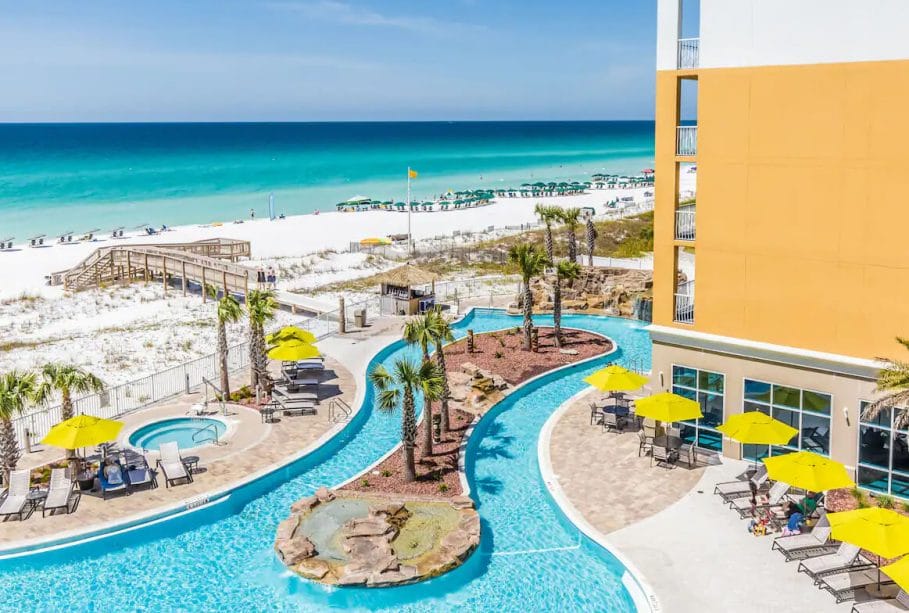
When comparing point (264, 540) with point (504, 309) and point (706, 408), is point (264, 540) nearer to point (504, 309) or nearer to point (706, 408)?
point (706, 408)

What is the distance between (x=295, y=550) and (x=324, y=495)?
2.58 m

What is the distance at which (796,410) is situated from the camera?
20438mm

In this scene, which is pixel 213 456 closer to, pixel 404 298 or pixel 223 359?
pixel 223 359

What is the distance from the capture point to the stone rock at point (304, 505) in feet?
62.5

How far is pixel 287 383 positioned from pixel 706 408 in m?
14.2

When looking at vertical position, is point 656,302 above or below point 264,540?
above

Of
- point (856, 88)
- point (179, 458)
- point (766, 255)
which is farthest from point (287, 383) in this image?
point (856, 88)

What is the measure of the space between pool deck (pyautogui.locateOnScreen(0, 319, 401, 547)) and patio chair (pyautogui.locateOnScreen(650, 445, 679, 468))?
370 inches

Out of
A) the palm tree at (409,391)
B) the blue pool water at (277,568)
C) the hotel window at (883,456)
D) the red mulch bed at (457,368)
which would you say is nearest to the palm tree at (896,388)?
the hotel window at (883,456)

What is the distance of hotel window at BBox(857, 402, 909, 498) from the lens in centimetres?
1891

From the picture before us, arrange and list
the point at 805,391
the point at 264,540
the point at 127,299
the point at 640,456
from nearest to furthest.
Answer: the point at 264,540 → the point at 805,391 → the point at 640,456 → the point at 127,299

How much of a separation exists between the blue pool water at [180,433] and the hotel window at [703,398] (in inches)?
533

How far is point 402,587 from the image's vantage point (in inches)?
637

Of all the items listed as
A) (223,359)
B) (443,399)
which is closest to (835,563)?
(443,399)
